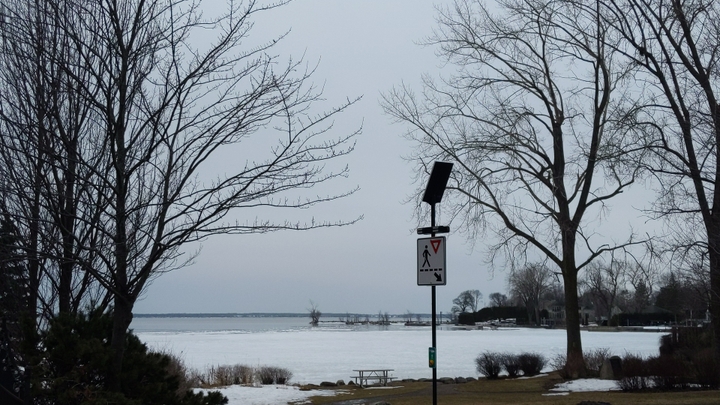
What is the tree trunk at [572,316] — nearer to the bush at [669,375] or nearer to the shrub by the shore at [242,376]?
the bush at [669,375]

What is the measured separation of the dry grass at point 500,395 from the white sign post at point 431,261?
7.84m

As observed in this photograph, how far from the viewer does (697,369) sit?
2048 cm

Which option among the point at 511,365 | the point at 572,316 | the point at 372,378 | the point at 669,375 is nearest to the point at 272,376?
the point at 372,378

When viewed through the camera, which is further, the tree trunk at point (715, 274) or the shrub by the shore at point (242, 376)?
the shrub by the shore at point (242, 376)

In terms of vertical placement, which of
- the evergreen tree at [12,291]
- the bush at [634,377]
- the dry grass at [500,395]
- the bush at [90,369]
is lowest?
the dry grass at [500,395]

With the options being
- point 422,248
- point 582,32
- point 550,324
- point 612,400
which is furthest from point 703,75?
point 550,324

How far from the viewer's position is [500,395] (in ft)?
70.8

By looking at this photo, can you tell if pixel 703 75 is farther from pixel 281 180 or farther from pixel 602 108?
pixel 281 180

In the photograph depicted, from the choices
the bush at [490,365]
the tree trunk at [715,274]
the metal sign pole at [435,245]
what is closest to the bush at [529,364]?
the bush at [490,365]

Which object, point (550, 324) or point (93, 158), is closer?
point (93, 158)

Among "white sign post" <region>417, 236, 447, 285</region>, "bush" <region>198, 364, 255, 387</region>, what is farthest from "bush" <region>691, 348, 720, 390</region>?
"bush" <region>198, 364, 255, 387</region>

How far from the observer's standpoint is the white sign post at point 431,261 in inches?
433

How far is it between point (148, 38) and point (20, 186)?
226 centimetres

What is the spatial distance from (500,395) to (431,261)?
1169cm
